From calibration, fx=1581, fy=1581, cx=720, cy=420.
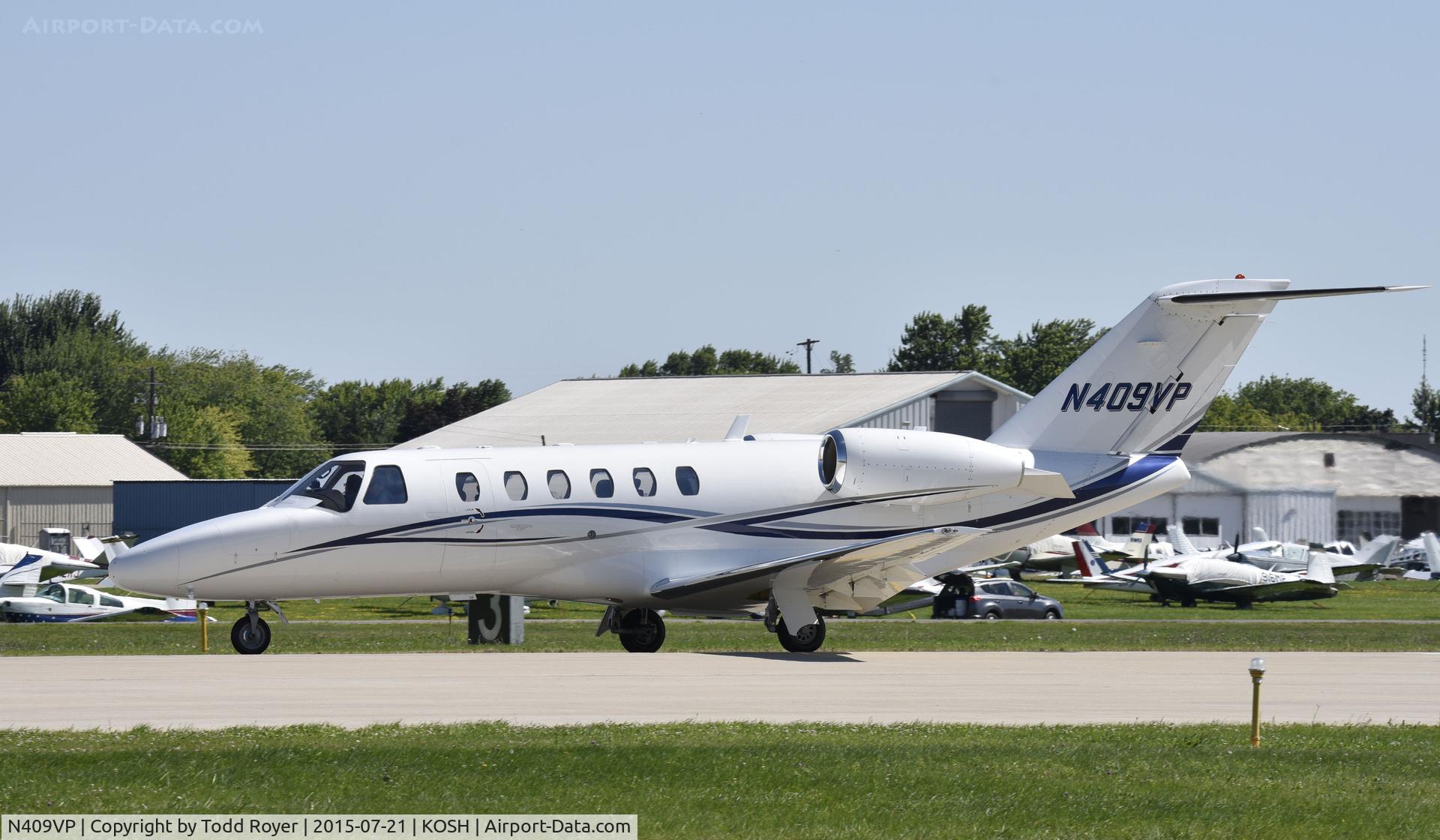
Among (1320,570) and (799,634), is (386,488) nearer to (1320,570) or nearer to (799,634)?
(799,634)

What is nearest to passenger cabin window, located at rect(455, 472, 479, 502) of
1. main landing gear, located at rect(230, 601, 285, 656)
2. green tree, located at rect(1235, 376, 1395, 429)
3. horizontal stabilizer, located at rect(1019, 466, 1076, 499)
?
main landing gear, located at rect(230, 601, 285, 656)

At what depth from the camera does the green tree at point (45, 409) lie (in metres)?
105

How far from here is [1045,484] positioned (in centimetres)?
2208

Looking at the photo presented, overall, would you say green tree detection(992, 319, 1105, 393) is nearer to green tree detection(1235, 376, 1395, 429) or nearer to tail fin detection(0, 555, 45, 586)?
green tree detection(1235, 376, 1395, 429)

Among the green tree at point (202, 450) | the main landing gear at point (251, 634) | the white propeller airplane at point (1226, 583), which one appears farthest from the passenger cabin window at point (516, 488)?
the green tree at point (202, 450)

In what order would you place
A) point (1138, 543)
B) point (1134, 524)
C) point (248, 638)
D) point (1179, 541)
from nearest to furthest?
point (248, 638) < point (1179, 541) < point (1138, 543) < point (1134, 524)

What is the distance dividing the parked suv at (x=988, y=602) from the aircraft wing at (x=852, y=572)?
1905 centimetres

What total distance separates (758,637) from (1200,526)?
37.8 m

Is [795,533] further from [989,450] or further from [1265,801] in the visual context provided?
[1265,801]

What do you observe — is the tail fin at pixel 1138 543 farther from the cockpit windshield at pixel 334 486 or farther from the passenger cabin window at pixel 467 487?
the cockpit windshield at pixel 334 486

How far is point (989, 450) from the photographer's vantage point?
2217 cm

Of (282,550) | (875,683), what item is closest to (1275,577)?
(875,683)

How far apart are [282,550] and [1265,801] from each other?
536 inches

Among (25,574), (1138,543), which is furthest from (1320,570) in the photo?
(25,574)
